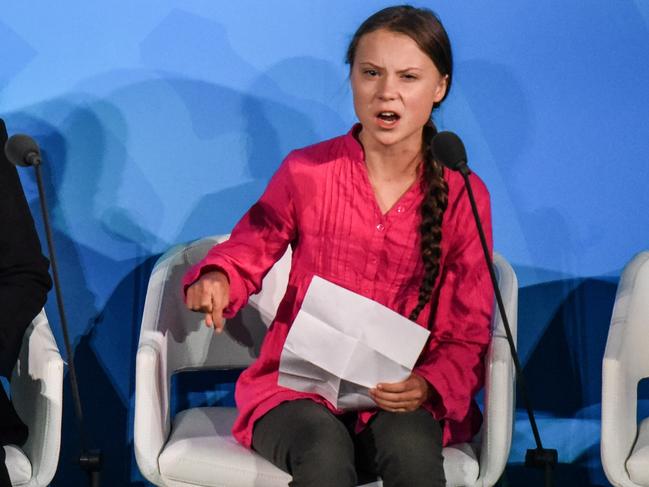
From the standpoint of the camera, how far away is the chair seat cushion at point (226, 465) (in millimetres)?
2492

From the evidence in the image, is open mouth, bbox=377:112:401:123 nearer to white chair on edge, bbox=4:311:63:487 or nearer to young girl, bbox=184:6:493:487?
young girl, bbox=184:6:493:487

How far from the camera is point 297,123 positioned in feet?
10.4

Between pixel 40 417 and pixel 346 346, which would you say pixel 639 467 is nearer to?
pixel 346 346

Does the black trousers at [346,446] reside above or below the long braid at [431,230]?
below

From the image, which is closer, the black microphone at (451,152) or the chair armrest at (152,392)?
the black microphone at (451,152)

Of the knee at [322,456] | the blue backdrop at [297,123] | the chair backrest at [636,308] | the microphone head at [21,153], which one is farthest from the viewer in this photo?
the blue backdrop at [297,123]

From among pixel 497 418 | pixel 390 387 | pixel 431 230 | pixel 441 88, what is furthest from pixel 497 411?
pixel 441 88

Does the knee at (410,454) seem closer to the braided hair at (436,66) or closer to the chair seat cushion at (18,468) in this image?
the braided hair at (436,66)

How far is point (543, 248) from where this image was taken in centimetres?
316

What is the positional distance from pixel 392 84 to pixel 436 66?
117 millimetres

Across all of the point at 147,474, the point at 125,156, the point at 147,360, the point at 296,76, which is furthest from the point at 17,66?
the point at 147,474

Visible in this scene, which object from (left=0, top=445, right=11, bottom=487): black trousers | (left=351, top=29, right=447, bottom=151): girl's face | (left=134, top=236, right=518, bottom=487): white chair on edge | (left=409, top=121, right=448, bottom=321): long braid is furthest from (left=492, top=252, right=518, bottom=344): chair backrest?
(left=0, top=445, right=11, bottom=487): black trousers

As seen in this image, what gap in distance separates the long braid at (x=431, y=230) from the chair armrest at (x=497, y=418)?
7.6 inches

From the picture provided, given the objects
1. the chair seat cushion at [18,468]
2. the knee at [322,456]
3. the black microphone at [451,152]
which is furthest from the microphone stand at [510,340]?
the chair seat cushion at [18,468]
